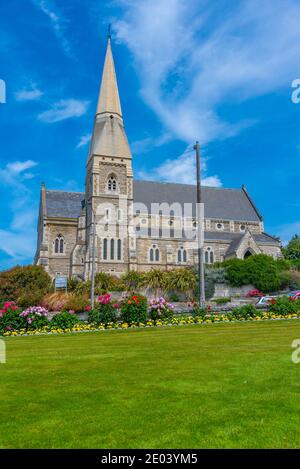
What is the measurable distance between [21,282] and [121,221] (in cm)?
1510

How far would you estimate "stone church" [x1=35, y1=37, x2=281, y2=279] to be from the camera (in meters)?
49.5

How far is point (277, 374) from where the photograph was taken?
280 inches

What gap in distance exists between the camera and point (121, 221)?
165 ft

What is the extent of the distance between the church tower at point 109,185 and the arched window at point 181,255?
8.11 m

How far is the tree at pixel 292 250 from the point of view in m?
69.8

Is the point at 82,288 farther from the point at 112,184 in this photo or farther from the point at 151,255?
the point at 112,184

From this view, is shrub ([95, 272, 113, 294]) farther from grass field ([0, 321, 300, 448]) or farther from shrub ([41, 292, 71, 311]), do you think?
grass field ([0, 321, 300, 448])

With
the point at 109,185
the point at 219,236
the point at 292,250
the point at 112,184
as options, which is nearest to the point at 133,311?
the point at 109,185

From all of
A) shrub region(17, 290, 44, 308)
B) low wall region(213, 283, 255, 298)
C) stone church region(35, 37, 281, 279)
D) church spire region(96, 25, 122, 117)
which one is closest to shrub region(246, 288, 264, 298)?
low wall region(213, 283, 255, 298)

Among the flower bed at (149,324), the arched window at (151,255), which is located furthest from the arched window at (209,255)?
the flower bed at (149,324)

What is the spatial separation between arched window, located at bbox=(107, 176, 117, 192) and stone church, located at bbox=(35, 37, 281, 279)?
0.37 ft

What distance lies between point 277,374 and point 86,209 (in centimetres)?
4739

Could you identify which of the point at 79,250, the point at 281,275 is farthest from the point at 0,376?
the point at 79,250
